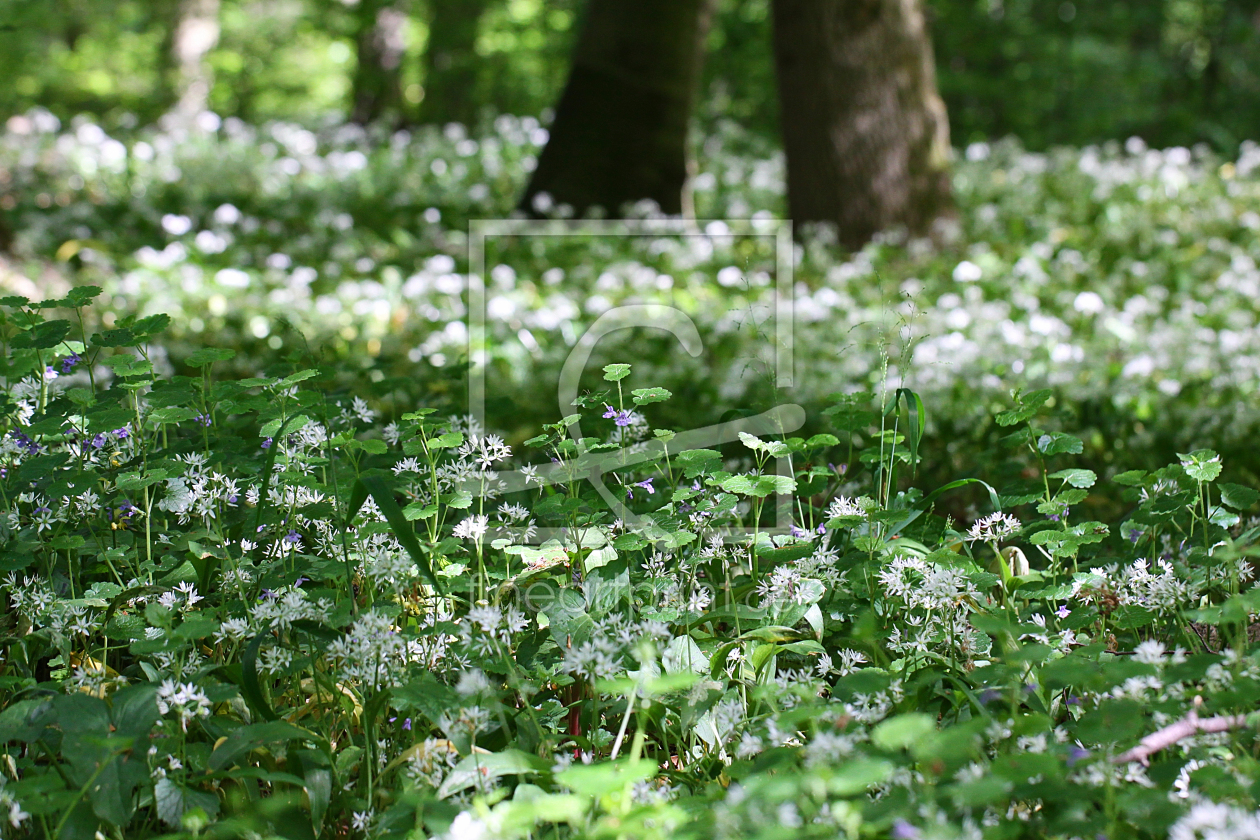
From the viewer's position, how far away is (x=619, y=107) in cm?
740

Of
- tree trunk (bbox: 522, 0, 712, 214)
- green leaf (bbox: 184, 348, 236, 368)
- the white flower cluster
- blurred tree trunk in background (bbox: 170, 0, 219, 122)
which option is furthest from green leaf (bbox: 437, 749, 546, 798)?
blurred tree trunk in background (bbox: 170, 0, 219, 122)

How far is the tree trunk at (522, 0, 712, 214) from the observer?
291 inches

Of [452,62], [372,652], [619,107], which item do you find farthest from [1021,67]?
[372,652]

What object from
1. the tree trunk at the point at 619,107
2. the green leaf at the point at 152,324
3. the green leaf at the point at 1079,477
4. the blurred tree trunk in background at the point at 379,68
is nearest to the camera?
the green leaf at the point at 1079,477

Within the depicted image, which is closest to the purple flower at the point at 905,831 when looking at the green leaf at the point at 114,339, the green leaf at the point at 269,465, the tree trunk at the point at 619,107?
the green leaf at the point at 269,465

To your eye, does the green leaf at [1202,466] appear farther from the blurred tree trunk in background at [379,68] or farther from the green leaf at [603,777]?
the blurred tree trunk in background at [379,68]

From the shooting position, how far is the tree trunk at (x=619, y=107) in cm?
740

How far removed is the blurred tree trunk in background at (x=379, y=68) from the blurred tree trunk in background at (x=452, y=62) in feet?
1.39

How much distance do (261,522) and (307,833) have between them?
2.08 ft

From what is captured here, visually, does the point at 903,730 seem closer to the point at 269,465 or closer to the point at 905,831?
the point at 905,831

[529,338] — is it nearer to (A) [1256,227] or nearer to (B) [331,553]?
(B) [331,553]

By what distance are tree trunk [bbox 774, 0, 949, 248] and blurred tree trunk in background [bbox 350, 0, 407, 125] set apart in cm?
806

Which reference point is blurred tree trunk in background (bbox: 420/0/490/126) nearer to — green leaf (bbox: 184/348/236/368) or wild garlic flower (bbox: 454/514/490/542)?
green leaf (bbox: 184/348/236/368)

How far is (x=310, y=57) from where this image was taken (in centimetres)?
2778
